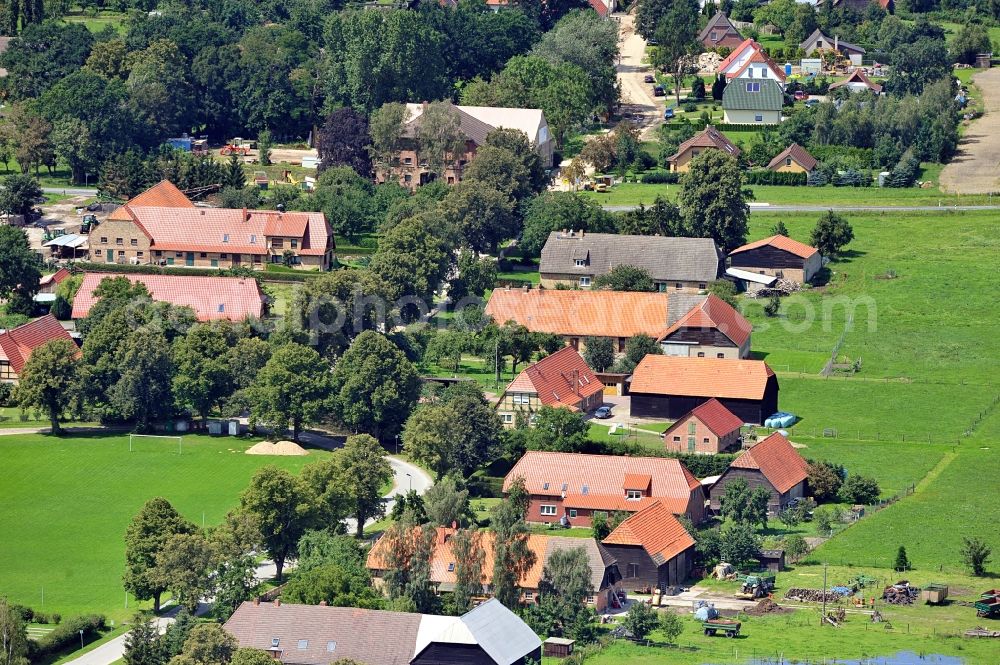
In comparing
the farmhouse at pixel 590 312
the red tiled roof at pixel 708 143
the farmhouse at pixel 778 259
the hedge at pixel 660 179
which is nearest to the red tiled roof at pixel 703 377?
the farmhouse at pixel 590 312

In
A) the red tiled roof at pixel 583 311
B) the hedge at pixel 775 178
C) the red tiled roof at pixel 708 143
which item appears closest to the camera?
the red tiled roof at pixel 583 311

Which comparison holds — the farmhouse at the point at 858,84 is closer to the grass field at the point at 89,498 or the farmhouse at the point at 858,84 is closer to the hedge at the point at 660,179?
the hedge at the point at 660,179

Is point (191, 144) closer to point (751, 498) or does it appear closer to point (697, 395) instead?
point (697, 395)

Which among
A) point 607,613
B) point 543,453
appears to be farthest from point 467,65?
point 607,613

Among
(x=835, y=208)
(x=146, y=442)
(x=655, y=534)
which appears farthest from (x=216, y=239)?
(x=655, y=534)

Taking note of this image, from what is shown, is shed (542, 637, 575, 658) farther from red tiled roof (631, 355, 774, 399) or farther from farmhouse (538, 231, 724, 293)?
farmhouse (538, 231, 724, 293)

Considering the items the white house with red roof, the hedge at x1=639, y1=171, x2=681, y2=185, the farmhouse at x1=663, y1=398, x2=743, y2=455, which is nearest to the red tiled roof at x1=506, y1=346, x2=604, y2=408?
the farmhouse at x1=663, y1=398, x2=743, y2=455
